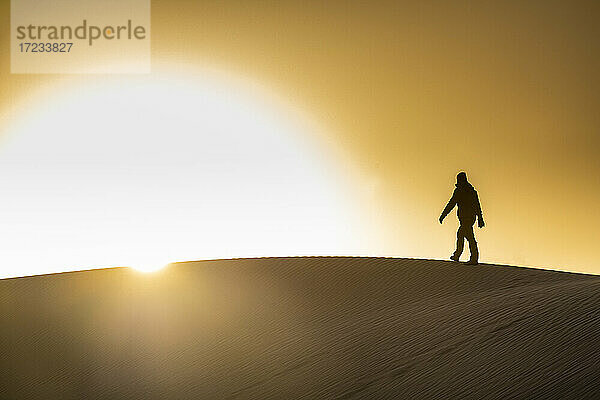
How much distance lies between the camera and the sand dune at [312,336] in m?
7.72

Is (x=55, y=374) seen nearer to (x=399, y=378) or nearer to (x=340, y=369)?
(x=340, y=369)

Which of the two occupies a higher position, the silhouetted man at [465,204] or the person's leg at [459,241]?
the silhouetted man at [465,204]

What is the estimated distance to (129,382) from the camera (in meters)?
8.71

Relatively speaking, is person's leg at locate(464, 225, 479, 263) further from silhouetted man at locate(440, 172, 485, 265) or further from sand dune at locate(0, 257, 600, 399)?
sand dune at locate(0, 257, 600, 399)

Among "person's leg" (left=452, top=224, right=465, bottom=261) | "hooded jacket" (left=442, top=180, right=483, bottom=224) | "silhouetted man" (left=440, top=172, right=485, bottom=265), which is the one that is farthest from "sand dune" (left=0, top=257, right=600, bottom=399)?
"hooded jacket" (left=442, top=180, right=483, bottom=224)

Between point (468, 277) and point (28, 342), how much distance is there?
767 centimetres

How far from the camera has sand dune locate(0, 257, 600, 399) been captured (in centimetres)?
772

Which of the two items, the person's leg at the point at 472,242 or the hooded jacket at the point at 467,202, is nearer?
the hooded jacket at the point at 467,202

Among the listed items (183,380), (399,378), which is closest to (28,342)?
(183,380)

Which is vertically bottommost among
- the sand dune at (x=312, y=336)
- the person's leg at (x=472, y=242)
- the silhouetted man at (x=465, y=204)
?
the sand dune at (x=312, y=336)

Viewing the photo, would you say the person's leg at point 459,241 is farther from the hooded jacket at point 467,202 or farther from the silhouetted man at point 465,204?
the hooded jacket at point 467,202

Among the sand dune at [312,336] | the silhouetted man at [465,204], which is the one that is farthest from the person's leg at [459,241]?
the sand dune at [312,336]

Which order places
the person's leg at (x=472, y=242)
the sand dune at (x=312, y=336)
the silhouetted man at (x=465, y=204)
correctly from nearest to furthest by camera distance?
the sand dune at (x=312, y=336), the silhouetted man at (x=465, y=204), the person's leg at (x=472, y=242)

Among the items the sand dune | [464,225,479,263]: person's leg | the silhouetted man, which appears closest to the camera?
the sand dune
